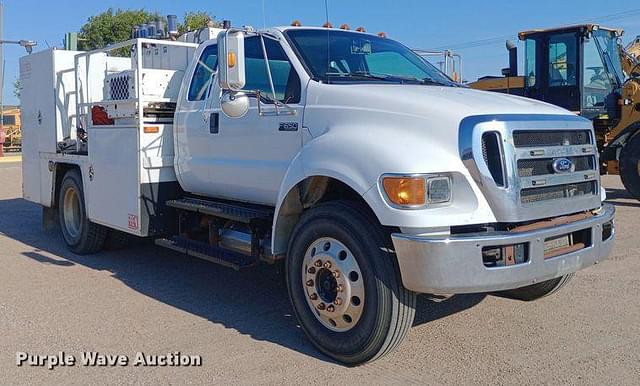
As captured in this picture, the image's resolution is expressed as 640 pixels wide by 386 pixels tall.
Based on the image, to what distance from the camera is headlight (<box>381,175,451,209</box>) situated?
13.3 ft

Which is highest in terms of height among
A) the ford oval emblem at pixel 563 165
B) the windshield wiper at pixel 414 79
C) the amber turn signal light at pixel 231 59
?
the amber turn signal light at pixel 231 59

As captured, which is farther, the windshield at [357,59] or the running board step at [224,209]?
the running board step at [224,209]

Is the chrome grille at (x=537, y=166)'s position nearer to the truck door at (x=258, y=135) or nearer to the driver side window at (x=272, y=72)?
the truck door at (x=258, y=135)

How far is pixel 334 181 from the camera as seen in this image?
4.80 meters

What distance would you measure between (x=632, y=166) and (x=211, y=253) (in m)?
9.05

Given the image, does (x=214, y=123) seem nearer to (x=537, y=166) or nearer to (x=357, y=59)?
(x=357, y=59)

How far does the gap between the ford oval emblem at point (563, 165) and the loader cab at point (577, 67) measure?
961 centimetres

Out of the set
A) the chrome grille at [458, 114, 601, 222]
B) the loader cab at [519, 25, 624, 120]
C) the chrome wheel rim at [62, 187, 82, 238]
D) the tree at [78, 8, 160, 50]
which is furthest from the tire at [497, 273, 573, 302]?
the tree at [78, 8, 160, 50]

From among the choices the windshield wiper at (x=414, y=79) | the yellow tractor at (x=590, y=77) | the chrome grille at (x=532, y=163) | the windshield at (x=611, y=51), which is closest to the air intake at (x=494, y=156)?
the chrome grille at (x=532, y=163)

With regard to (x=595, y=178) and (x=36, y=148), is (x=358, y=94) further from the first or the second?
(x=36, y=148)

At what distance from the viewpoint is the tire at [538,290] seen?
18.4 ft

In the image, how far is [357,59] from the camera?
5.62 metres

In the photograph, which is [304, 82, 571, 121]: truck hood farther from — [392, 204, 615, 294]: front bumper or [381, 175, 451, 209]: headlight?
[392, 204, 615, 294]: front bumper

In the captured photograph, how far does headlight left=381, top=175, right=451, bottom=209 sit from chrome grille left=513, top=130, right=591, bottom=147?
22.6 inches
